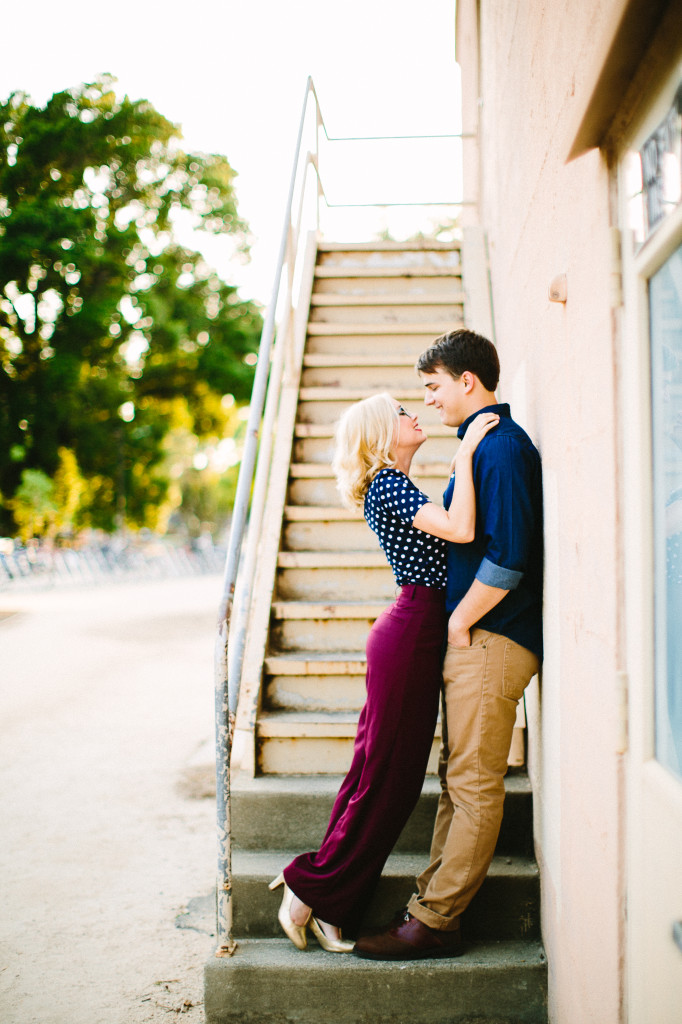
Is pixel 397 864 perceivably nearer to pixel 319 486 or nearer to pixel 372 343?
pixel 319 486

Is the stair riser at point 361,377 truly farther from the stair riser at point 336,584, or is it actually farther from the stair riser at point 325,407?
the stair riser at point 336,584

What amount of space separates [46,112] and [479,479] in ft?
69.0

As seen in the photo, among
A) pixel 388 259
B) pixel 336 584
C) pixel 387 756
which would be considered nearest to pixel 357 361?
pixel 388 259

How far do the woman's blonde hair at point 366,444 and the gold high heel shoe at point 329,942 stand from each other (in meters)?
1.41

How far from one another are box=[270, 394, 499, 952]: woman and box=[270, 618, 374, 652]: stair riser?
1153 millimetres

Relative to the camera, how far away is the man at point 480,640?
7.28 ft

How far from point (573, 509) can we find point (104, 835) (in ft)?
10.7

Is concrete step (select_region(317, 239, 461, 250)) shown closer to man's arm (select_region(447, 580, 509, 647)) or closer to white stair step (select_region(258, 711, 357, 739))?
white stair step (select_region(258, 711, 357, 739))

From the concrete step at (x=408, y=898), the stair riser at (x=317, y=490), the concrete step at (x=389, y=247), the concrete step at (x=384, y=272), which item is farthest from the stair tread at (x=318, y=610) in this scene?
the concrete step at (x=389, y=247)

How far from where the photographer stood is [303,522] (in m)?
4.10

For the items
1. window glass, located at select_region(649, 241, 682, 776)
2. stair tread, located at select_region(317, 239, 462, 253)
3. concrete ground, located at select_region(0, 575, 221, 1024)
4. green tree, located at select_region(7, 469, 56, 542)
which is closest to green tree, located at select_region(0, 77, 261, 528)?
green tree, located at select_region(7, 469, 56, 542)

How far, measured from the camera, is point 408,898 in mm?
2633

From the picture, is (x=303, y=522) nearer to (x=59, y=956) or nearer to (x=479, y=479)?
(x=479, y=479)

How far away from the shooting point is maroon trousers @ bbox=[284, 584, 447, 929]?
2404 millimetres
